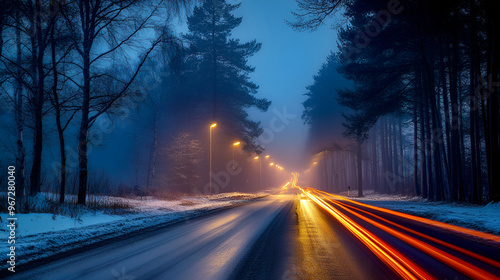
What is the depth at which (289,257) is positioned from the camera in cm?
494

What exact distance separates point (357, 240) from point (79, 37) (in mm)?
14154

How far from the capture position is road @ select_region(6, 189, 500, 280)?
3973 mm

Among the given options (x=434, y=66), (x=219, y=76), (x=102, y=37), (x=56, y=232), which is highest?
(x=219, y=76)

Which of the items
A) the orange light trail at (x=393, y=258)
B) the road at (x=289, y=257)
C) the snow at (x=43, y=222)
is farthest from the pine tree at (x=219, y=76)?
the orange light trail at (x=393, y=258)

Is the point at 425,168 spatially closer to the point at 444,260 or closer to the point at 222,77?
the point at 444,260

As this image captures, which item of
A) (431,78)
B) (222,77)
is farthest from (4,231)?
(222,77)

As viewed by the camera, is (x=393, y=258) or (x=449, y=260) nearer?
(x=449, y=260)

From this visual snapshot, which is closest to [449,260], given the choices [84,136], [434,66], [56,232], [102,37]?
[56,232]

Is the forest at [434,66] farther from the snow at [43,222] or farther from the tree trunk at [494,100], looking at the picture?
the snow at [43,222]

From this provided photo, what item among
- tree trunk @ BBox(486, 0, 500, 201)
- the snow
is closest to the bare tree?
the snow

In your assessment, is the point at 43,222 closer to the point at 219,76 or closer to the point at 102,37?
A: the point at 102,37

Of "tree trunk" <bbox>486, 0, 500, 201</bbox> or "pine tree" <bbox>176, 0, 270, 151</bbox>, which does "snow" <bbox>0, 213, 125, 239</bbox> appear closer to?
"tree trunk" <bbox>486, 0, 500, 201</bbox>

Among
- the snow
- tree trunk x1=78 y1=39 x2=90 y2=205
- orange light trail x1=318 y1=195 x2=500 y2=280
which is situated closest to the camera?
orange light trail x1=318 y1=195 x2=500 y2=280

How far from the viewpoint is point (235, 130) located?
1483 inches
